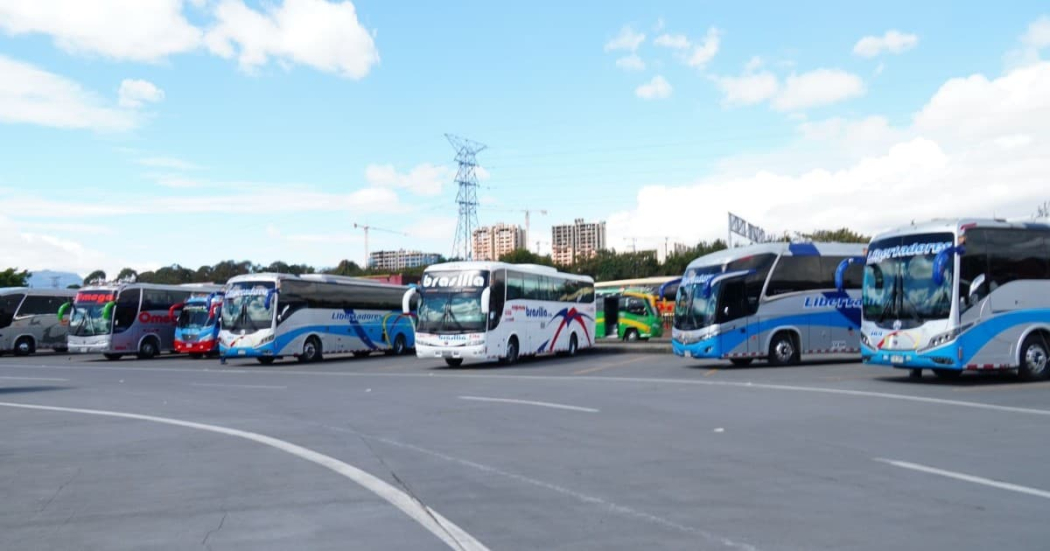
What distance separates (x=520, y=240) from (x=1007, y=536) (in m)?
148

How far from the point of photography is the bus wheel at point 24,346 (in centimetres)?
4662

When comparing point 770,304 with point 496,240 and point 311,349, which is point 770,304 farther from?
point 496,240

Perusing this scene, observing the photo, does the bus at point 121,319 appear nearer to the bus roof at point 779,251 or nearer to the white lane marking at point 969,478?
the bus roof at point 779,251

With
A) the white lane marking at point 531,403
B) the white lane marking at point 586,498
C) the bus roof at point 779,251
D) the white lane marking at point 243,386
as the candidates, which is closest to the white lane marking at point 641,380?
the white lane marking at point 243,386

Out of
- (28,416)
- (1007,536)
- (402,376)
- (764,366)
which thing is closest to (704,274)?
(764,366)

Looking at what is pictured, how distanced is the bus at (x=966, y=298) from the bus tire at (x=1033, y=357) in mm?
21

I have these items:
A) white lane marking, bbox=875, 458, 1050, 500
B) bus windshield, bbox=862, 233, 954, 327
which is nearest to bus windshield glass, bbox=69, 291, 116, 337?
bus windshield, bbox=862, 233, 954, 327

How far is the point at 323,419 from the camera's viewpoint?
1538 cm

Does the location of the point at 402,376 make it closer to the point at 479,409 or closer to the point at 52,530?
the point at 479,409

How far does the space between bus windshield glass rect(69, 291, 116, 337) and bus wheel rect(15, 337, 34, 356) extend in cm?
679

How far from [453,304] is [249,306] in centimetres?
983

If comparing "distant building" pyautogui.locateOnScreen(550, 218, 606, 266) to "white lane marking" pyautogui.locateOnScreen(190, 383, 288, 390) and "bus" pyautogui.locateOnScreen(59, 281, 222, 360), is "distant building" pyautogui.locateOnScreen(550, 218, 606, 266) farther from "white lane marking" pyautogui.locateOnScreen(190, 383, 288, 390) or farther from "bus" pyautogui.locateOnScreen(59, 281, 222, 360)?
"white lane marking" pyautogui.locateOnScreen(190, 383, 288, 390)

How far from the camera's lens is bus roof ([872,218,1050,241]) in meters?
18.6

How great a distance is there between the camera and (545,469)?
32.2ft
